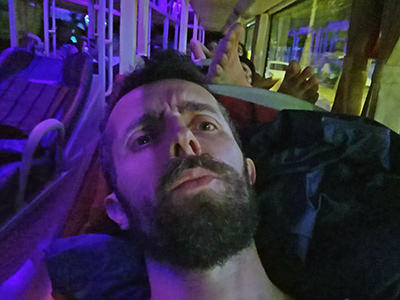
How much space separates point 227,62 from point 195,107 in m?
0.48

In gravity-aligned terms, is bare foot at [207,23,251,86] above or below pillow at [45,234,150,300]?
above

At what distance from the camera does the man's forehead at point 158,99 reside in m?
0.61

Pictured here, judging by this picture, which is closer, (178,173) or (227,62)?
(178,173)

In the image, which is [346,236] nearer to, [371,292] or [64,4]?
[371,292]

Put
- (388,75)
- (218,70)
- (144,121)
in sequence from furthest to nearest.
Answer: (388,75)
(218,70)
(144,121)

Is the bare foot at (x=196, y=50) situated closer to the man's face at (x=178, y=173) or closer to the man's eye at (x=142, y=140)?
the man's face at (x=178, y=173)

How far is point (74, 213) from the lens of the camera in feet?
2.63

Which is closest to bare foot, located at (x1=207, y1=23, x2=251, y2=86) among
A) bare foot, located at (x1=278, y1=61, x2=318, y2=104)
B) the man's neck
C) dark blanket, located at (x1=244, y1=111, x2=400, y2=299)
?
bare foot, located at (x1=278, y1=61, x2=318, y2=104)

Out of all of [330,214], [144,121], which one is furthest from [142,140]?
[330,214]

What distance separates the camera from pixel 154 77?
69 cm

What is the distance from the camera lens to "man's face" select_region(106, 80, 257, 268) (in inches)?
19.5

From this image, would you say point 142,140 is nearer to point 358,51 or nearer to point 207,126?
point 207,126

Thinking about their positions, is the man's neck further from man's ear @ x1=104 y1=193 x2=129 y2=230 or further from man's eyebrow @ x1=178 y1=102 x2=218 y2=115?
man's eyebrow @ x1=178 y1=102 x2=218 y2=115

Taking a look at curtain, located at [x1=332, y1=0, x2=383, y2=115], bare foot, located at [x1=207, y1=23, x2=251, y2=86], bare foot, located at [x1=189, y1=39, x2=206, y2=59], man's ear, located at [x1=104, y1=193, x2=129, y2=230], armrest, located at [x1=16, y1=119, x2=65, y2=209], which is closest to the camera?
man's ear, located at [x1=104, y1=193, x2=129, y2=230]
